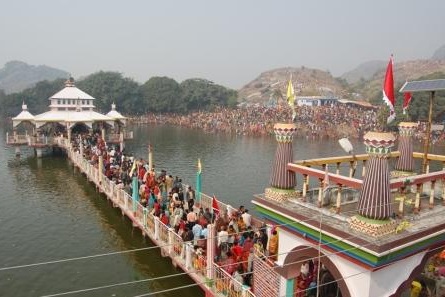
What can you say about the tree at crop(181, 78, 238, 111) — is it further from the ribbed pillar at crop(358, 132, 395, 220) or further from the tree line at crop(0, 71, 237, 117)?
the ribbed pillar at crop(358, 132, 395, 220)

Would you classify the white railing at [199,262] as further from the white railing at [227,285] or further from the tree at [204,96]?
the tree at [204,96]

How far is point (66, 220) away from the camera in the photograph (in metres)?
20.5

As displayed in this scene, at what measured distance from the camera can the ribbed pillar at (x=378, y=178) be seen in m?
7.71

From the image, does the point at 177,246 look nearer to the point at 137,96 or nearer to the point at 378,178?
the point at 378,178

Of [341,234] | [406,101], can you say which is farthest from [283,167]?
[406,101]

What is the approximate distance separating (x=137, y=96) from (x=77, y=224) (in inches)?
3054

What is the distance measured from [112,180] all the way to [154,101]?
73.5 m

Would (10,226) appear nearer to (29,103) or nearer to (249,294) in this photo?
(249,294)

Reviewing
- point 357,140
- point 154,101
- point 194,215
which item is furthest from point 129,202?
point 154,101

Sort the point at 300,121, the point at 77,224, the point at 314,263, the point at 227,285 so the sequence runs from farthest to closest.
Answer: the point at 300,121, the point at 77,224, the point at 227,285, the point at 314,263

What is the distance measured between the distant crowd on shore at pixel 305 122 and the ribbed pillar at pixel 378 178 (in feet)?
163

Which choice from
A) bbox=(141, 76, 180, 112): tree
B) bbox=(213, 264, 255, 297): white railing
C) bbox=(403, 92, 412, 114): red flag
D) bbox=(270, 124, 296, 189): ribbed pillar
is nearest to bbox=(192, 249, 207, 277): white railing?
bbox=(213, 264, 255, 297): white railing

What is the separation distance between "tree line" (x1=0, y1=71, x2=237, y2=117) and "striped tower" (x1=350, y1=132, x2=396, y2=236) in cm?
8735

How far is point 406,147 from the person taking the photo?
12.8 m
